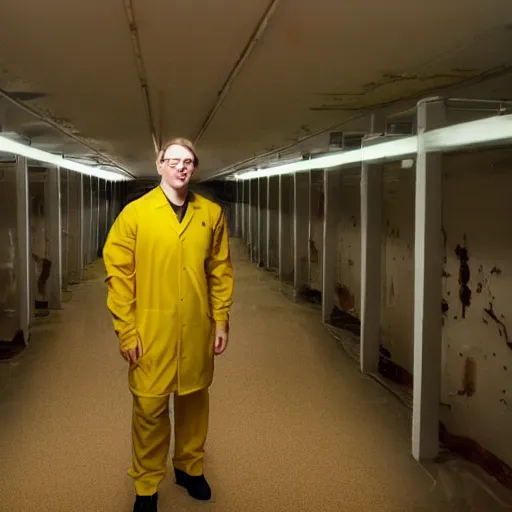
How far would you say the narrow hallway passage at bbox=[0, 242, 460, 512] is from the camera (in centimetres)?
216

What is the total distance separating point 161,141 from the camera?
16.4ft

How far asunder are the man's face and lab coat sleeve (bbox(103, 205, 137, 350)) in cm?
16

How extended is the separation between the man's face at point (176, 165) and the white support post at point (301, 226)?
14.1 ft

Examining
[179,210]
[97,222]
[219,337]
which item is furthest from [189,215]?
[97,222]

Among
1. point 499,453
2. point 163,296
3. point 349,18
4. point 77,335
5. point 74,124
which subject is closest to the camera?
point 349,18

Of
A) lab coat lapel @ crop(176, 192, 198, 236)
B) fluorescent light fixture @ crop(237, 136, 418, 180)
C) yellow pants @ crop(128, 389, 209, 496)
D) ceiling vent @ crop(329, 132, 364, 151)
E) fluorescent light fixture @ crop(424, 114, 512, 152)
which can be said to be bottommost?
yellow pants @ crop(128, 389, 209, 496)

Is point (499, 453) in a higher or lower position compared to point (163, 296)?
lower

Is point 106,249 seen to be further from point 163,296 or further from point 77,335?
point 77,335

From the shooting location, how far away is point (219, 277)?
207 cm

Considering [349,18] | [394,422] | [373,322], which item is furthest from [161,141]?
[349,18]

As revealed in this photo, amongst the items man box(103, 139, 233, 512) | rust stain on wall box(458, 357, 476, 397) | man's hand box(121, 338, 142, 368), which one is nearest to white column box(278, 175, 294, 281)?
rust stain on wall box(458, 357, 476, 397)

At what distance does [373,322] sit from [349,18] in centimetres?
219

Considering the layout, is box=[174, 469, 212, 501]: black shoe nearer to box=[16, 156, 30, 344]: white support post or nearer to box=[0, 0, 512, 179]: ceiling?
box=[0, 0, 512, 179]: ceiling

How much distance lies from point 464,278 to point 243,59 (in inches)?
49.2
